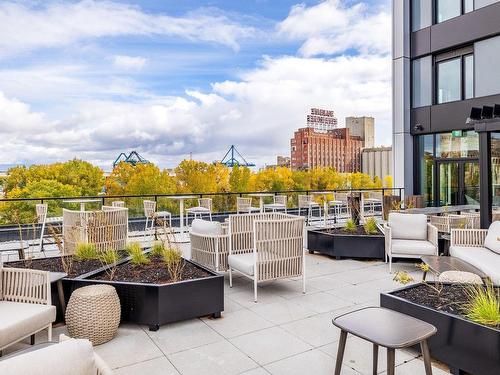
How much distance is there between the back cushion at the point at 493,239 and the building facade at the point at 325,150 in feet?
164

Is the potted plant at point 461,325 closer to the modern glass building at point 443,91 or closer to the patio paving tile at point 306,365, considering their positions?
the patio paving tile at point 306,365

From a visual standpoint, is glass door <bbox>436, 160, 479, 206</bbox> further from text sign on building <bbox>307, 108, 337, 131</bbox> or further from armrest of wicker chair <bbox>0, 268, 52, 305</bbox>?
text sign on building <bbox>307, 108, 337, 131</bbox>

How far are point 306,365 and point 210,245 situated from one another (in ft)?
8.17

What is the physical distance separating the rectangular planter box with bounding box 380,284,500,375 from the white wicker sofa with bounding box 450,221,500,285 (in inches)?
54.9

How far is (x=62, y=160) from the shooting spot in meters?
27.7

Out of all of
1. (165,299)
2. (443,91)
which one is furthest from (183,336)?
(443,91)

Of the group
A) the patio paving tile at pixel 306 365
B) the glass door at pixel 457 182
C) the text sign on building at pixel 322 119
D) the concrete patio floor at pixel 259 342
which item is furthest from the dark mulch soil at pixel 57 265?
the text sign on building at pixel 322 119

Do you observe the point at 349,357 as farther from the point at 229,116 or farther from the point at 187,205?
the point at 229,116

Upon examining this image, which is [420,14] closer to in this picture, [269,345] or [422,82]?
[422,82]

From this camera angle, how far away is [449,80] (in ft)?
41.4

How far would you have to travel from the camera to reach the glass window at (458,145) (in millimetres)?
11906

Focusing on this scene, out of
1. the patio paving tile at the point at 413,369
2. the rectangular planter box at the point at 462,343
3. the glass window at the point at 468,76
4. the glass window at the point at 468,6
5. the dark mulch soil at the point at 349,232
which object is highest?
the glass window at the point at 468,6

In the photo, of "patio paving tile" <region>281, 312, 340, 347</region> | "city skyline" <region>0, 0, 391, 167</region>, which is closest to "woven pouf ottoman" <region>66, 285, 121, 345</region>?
"patio paving tile" <region>281, 312, 340, 347</region>

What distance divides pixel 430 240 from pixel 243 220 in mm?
2889
